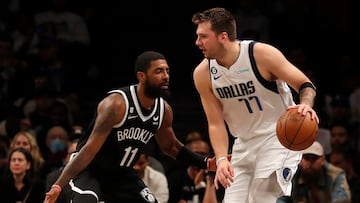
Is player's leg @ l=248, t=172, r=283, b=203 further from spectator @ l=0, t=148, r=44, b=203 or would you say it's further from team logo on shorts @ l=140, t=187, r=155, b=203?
spectator @ l=0, t=148, r=44, b=203

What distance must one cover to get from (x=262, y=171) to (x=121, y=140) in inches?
43.9

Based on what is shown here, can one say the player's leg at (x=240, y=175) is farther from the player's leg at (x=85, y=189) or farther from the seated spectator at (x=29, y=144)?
the seated spectator at (x=29, y=144)

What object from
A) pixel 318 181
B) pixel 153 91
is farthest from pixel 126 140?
pixel 318 181

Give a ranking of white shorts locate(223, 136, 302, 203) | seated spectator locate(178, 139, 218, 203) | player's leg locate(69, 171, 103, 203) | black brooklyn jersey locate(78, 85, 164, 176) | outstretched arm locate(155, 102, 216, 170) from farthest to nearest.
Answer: seated spectator locate(178, 139, 218, 203) → outstretched arm locate(155, 102, 216, 170) → black brooklyn jersey locate(78, 85, 164, 176) → player's leg locate(69, 171, 103, 203) → white shorts locate(223, 136, 302, 203)

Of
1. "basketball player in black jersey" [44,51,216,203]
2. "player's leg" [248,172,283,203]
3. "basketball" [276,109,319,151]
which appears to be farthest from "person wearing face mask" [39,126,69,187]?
"basketball" [276,109,319,151]

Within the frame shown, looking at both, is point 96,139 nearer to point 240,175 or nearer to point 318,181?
point 240,175

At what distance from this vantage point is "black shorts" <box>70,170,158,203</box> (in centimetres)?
721

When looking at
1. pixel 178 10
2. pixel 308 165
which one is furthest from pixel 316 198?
pixel 178 10

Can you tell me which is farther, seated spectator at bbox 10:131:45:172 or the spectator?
seated spectator at bbox 10:131:45:172

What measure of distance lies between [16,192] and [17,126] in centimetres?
147

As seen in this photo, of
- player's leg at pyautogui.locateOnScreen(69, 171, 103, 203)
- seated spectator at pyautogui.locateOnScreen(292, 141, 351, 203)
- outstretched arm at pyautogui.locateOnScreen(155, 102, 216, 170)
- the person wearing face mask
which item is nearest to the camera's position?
player's leg at pyautogui.locateOnScreen(69, 171, 103, 203)

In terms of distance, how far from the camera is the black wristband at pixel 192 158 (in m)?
7.62

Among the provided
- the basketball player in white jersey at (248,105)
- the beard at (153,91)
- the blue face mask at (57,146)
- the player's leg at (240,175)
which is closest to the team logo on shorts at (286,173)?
the basketball player in white jersey at (248,105)

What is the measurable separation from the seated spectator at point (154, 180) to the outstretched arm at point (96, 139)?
199 centimetres
